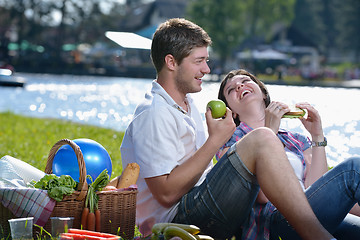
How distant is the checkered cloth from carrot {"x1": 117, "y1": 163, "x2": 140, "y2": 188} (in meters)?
0.45

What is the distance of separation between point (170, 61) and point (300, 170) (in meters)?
1.16

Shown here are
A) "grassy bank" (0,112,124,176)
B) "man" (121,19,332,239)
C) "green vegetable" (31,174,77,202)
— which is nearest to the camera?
"man" (121,19,332,239)

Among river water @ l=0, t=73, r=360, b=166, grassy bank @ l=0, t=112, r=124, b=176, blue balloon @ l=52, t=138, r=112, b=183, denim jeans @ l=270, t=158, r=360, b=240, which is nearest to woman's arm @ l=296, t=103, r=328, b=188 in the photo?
denim jeans @ l=270, t=158, r=360, b=240

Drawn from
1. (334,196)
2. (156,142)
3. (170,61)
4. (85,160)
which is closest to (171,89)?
(170,61)

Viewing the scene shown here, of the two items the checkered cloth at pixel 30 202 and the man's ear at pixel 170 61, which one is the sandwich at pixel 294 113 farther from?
the checkered cloth at pixel 30 202

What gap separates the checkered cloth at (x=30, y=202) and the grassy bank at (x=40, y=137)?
308 centimetres

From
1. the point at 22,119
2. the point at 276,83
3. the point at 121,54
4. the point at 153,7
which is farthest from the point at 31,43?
the point at 22,119

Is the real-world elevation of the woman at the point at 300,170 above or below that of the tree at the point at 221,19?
above

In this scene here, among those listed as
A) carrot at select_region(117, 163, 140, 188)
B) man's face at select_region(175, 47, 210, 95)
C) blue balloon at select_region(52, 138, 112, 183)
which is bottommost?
blue balloon at select_region(52, 138, 112, 183)

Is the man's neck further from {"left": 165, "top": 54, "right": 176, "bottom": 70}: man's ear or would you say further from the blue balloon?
the blue balloon

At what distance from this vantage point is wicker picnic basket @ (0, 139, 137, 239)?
3.67 meters

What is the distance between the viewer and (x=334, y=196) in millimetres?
3439

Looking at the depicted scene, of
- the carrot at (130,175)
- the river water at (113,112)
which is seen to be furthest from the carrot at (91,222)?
the river water at (113,112)

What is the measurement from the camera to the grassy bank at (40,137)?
8.09 m
